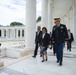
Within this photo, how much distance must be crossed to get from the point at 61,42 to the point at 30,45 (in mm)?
4724

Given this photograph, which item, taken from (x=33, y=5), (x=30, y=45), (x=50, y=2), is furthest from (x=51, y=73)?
(x=50, y=2)

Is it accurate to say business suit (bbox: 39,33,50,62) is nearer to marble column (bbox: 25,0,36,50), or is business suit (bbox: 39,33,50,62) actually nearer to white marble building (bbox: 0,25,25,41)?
marble column (bbox: 25,0,36,50)

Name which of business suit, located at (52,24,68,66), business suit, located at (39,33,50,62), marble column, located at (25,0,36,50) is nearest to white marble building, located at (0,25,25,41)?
marble column, located at (25,0,36,50)

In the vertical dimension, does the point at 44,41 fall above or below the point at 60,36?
below

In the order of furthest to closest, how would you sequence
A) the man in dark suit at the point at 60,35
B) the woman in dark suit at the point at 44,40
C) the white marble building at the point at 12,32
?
1. the white marble building at the point at 12,32
2. the woman in dark suit at the point at 44,40
3. the man in dark suit at the point at 60,35

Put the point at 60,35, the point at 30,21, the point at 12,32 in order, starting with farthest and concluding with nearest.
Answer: the point at 12,32 → the point at 30,21 → the point at 60,35

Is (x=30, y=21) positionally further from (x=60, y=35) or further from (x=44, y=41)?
(x=60, y=35)

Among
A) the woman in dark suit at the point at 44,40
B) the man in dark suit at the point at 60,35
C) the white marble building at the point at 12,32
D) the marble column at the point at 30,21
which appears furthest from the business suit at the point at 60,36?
the white marble building at the point at 12,32

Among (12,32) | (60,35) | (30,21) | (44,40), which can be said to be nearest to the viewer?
(60,35)

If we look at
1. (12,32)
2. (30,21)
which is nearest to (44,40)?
(30,21)

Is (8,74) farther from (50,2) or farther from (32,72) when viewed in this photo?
(50,2)

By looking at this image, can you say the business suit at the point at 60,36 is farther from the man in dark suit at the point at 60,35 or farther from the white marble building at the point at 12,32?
the white marble building at the point at 12,32

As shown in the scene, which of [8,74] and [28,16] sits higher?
[28,16]

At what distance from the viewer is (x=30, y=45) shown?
11789 millimetres
